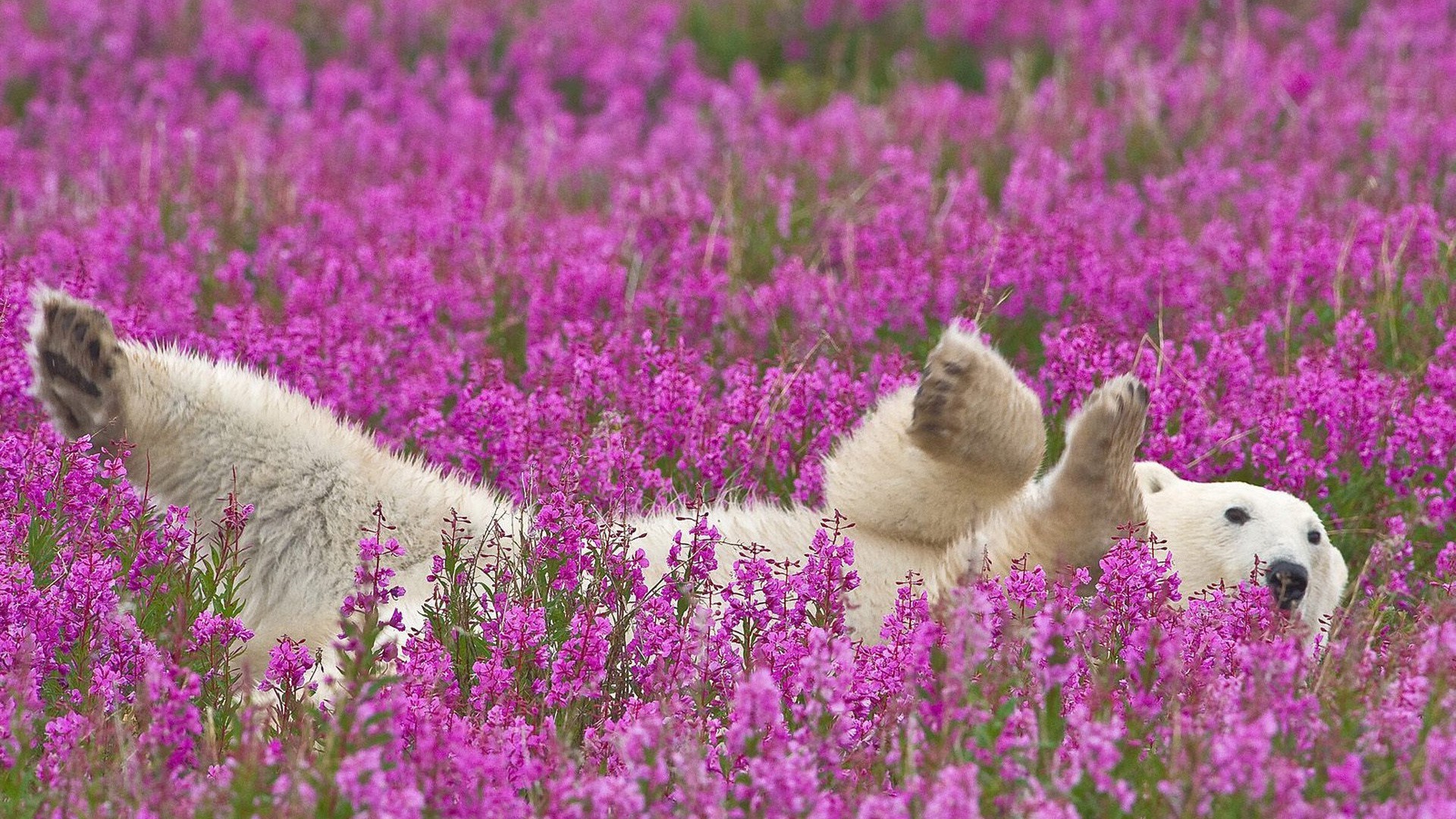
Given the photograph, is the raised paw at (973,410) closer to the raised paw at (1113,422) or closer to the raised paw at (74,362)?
the raised paw at (1113,422)

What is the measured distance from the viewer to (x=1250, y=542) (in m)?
4.14

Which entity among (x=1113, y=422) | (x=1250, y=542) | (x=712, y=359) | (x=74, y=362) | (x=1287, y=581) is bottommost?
(x=1287, y=581)

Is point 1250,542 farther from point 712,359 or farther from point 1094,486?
point 712,359

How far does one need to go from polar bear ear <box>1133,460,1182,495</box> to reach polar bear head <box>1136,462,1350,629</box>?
0.10m

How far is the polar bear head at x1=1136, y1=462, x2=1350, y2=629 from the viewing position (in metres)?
4.08

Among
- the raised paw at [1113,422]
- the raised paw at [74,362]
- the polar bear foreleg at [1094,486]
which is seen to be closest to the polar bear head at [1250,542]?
the polar bear foreleg at [1094,486]

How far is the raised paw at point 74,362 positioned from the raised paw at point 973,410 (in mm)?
1838

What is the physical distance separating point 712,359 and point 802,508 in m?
1.47

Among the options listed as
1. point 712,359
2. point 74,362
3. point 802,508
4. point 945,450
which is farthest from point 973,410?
point 74,362

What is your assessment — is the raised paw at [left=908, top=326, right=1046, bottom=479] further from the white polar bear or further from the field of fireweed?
the field of fireweed

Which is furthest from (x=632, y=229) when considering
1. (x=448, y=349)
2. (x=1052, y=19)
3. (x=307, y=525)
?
(x=1052, y=19)

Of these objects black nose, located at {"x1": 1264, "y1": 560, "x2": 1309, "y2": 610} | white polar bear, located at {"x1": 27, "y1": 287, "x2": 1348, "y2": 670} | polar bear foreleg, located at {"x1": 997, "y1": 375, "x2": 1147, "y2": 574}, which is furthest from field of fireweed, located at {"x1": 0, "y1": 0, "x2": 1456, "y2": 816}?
polar bear foreleg, located at {"x1": 997, "y1": 375, "x2": 1147, "y2": 574}

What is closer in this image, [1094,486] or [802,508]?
[1094,486]

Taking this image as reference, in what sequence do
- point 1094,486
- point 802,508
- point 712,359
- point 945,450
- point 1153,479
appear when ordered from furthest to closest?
point 712,359 → point 1153,479 → point 802,508 → point 945,450 → point 1094,486
